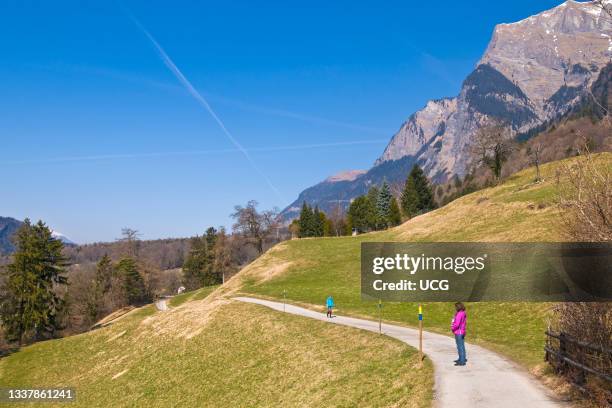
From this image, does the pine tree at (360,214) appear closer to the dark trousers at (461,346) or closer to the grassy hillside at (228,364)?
the grassy hillside at (228,364)

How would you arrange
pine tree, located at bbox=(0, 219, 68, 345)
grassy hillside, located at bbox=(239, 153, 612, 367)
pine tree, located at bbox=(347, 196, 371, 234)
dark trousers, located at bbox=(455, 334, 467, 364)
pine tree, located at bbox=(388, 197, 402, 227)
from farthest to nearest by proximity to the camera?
1. pine tree, located at bbox=(347, 196, 371, 234)
2. pine tree, located at bbox=(388, 197, 402, 227)
3. pine tree, located at bbox=(0, 219, 68, 345)
4. grassy hillside, located at bbox=(239, 153, 612, 367)
5. dark trousers, located at bbox=(455, 334, 467, 364)

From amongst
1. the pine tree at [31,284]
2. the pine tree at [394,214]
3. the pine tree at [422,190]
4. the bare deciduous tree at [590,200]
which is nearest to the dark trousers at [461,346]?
the bare deciduous tree at [590,200]

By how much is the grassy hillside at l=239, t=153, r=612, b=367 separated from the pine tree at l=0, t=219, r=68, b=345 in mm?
26754

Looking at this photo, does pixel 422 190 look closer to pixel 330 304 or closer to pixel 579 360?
pixel 330 304

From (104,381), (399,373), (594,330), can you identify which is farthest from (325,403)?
(104,381)

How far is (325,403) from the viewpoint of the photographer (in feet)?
61.6

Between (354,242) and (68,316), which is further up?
(354,242)

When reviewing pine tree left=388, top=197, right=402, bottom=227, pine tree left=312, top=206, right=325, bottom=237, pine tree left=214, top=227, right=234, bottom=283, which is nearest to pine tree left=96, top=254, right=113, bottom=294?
pine tree left=214, top=227, right=234, bottom=283

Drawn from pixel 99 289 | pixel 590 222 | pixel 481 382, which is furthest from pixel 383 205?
pixel 590 222

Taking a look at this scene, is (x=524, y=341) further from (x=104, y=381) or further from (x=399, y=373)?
(x=104, y=381)

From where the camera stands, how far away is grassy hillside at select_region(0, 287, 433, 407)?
65.0 ft

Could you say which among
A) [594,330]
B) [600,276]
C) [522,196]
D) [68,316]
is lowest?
[68,316]

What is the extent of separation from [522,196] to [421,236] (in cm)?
1439

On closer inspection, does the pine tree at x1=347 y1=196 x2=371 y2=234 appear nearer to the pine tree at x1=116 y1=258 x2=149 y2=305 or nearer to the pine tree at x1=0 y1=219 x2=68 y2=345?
the pine tree at x1=116 y1=258 x2=149 y2=305
